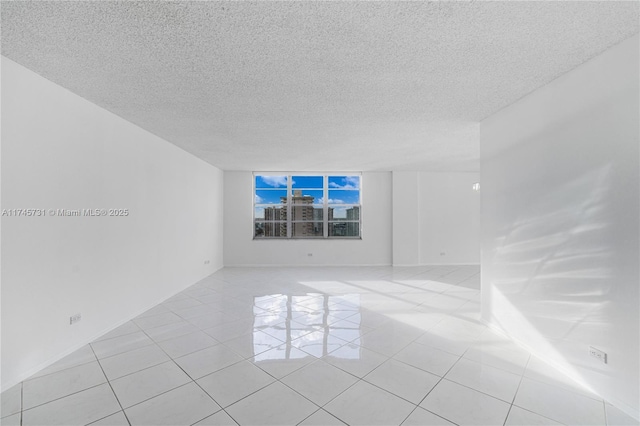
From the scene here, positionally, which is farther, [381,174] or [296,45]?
[381,174]

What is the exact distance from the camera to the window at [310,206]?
24.6ft

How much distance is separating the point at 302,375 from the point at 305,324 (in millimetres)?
1093

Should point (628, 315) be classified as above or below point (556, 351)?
above

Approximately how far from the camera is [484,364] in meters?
2.41

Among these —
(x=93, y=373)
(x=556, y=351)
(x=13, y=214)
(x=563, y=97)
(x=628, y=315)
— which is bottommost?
(x=93, y=373)

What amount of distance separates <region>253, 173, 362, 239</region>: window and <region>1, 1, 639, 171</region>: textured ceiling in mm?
4067

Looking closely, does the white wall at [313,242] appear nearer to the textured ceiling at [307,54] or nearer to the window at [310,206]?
the window at [310,206]

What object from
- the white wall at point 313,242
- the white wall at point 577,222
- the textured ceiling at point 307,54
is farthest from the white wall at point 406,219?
the white wall at point 577,222

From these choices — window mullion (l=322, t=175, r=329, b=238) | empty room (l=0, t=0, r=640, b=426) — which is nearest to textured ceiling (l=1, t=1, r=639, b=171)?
empty room (l=0, t=0, r=640, b=426)

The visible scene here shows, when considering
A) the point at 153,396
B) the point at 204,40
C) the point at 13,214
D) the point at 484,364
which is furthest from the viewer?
the point at 484,364

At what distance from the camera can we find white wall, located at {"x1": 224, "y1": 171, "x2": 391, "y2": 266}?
718 centimetres

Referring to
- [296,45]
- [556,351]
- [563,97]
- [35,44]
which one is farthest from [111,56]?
[556,351]

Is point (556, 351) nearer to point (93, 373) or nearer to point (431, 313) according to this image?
point (431, 313)

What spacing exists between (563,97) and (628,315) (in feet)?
5.83
